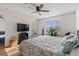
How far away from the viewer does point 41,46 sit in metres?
1.84

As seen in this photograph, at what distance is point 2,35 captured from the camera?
181cm

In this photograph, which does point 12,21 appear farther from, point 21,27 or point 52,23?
point 52,23

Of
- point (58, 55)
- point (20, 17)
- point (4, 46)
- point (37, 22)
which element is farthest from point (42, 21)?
point (4, 46)

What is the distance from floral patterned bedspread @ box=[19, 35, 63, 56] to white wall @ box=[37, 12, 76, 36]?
13 cm

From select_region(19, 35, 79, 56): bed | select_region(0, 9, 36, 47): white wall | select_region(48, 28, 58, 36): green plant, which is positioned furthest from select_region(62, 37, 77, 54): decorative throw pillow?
select_region(0, 9, 36, 47): white wall

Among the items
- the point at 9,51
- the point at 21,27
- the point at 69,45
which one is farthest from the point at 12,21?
the point at 69,45

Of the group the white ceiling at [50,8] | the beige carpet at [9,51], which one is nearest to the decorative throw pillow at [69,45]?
the white ceiling at [50,8]

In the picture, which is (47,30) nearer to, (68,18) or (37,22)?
(37,22)

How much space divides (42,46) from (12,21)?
0.63 metres

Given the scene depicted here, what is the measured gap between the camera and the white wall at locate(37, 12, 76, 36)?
5.97 feet

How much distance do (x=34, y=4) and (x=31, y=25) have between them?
35cm

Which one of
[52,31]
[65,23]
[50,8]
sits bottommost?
[52,31]

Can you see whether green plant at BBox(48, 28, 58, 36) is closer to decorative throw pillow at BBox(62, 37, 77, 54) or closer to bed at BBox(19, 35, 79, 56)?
bed at BBox(19, 35, 79, 56)

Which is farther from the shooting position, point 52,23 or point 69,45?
point 52,23
